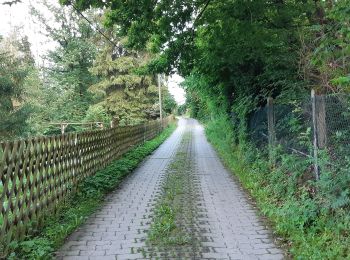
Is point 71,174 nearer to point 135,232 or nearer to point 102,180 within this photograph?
point 102,180

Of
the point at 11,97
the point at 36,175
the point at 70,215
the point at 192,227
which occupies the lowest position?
the point at 192,227

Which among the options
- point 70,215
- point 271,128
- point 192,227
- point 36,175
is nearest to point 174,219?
point 192,227

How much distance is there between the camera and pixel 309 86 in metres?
8.61

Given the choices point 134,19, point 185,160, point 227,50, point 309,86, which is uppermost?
point 134,19

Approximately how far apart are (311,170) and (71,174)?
14.4ft

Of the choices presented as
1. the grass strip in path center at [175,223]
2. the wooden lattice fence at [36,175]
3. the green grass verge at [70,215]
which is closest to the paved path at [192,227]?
the grass strip in path center at [175,223]

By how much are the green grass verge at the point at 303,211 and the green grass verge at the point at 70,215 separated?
9.77 ft

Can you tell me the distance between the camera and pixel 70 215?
645 cm

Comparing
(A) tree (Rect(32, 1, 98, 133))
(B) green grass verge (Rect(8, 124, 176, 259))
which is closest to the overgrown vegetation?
(A) tree (Rect(32, 1, 98, 133))

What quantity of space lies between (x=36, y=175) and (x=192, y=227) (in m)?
2.41

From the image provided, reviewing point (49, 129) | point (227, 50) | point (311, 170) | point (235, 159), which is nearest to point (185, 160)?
point (235, 159)

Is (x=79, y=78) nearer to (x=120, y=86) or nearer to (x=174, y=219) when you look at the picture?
(x=120, y=86)

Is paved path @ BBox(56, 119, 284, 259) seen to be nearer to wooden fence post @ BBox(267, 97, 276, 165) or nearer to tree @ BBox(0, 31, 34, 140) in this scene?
wooden fence post @ BBox(267, 97, 276, 165)

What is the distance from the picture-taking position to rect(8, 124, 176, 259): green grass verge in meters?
4.74
